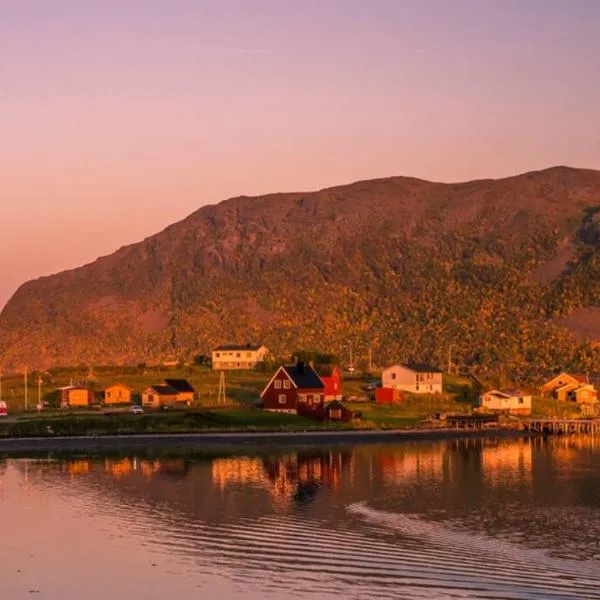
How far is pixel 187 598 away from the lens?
39.5 m

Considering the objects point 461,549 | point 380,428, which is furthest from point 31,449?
point 461,549

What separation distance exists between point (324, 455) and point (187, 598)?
167 ft

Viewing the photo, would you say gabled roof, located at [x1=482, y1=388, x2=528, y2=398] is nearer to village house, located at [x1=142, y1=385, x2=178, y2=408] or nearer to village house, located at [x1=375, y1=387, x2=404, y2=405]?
village house, located at [x1=375, y1=387, x2=404, y2=405]

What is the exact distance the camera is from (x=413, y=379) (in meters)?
141

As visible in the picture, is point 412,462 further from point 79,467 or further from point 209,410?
point 209,410

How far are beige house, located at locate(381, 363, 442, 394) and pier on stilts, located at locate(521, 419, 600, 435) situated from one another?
18397 mm

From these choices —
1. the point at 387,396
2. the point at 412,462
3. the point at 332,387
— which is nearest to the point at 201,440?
the point at 412,462

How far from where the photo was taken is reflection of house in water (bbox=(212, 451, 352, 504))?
6794 centimetres

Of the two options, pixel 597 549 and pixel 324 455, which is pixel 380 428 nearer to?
pixel 324 455

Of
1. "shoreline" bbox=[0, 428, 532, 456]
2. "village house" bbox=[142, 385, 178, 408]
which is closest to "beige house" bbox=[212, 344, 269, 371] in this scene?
"village house" bbox=[142, 385, 178, 408]

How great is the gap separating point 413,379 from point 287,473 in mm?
65415

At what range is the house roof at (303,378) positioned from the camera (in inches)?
4564

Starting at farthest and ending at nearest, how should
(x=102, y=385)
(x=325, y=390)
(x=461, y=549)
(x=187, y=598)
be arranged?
(x=102, y=385) → (x=325, y=390) → (x=461, y=549) → (x=187, y=598)

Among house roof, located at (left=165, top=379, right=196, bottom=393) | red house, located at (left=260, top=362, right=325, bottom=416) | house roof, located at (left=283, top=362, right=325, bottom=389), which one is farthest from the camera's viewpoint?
house roof, located at (left=165, top=379, right=196, bottom=393)
